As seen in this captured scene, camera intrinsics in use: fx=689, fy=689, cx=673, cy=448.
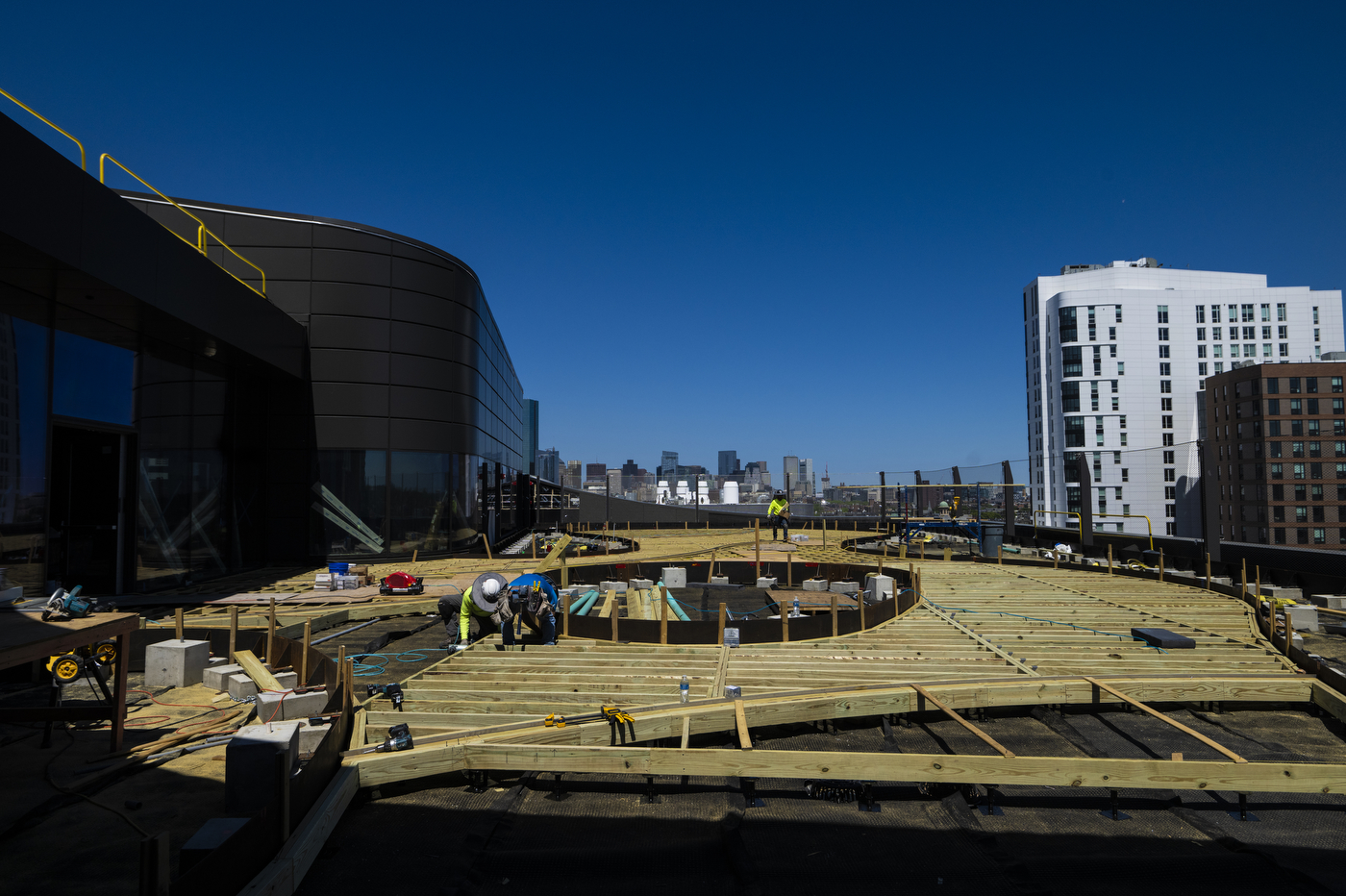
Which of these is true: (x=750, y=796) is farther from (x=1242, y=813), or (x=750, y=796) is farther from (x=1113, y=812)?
(x=1242, y=813)

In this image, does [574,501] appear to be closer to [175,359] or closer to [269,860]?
[175,359]

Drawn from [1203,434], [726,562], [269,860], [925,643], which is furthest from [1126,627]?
[1203,434]

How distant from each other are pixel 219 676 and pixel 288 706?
270 centimetres

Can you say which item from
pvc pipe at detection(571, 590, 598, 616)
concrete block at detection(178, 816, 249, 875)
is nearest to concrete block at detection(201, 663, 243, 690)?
concrete block at detection(178, 816, 249, 875)

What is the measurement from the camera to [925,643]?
12164mm

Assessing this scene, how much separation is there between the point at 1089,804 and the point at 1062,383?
3715 inches

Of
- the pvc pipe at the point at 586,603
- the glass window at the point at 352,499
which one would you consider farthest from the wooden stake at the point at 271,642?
the glass window at the point at 352,499

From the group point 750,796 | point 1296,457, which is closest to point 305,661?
point 750,796

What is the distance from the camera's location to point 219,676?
33.4 feet

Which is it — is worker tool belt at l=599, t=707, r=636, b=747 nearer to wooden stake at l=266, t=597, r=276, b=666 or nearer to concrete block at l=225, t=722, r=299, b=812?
concrete block at l=225, t=722, r=299, b=812

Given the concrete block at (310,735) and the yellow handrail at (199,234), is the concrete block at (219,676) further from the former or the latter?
the yellow handrail at (199,234)

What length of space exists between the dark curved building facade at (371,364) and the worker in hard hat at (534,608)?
13754 mm

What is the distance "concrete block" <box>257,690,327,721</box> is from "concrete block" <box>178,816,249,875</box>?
316 centimetres

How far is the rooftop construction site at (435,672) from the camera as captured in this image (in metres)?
5.95
